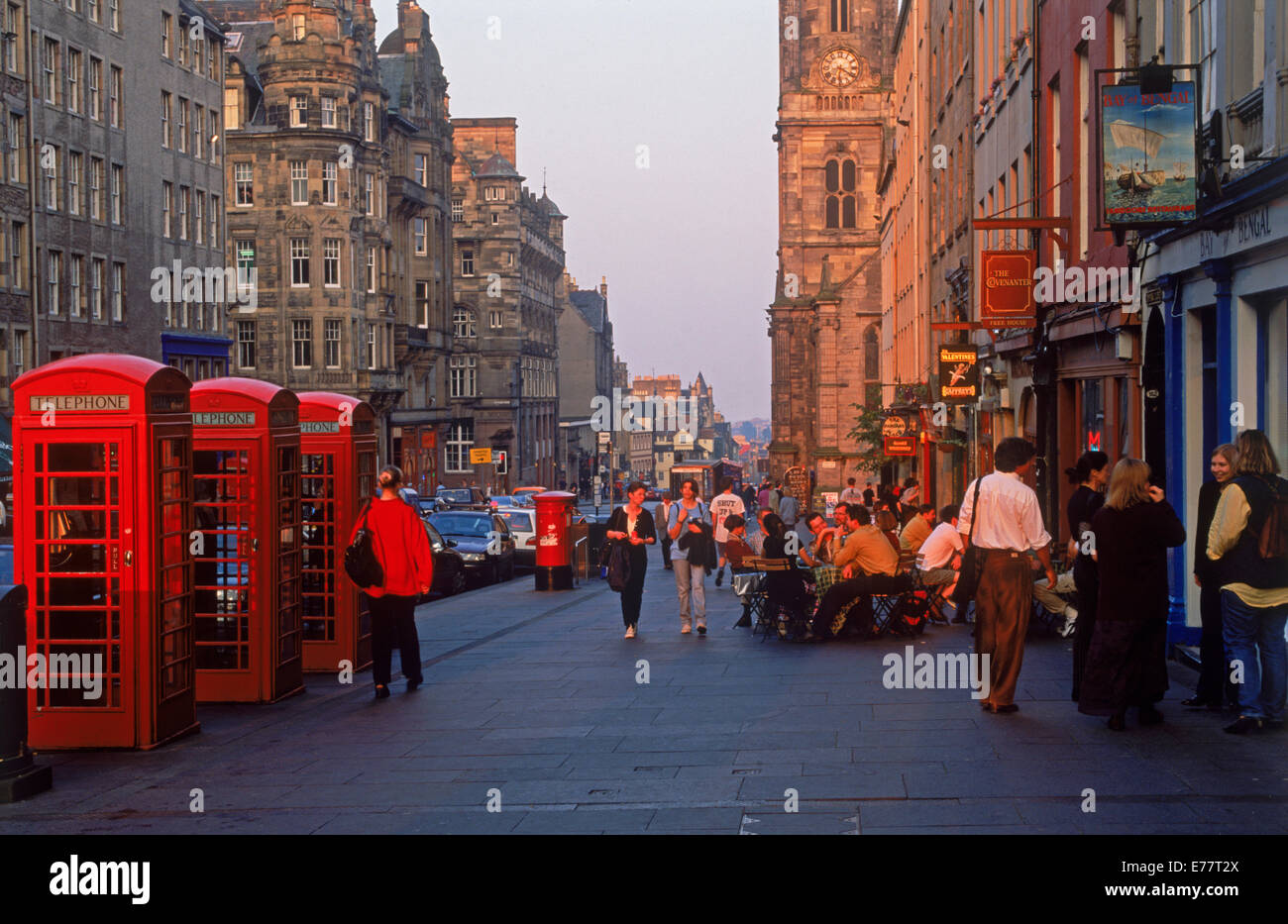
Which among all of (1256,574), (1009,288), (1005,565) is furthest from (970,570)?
(1009,288)

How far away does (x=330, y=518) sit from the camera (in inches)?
590

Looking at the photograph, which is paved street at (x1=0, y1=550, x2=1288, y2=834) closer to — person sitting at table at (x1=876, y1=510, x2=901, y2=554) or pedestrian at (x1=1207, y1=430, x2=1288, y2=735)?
pedestrian at (x1=1207, y1=430, x2=1288, y2=735)

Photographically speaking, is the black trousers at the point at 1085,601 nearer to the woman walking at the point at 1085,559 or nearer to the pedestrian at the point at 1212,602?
the woman walking at the point at 1085,559

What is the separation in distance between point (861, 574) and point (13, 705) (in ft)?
32.3

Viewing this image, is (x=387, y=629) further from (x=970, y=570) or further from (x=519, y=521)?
(x=519, y=521)

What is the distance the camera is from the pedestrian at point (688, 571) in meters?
18.8

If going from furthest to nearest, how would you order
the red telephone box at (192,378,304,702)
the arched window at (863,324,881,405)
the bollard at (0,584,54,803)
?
the arched window at (863,324,881,405) → the red telephone box at (192,378,304,702) → the bollard at (0,584,54,803)

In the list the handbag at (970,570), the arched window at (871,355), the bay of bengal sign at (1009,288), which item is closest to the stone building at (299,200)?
the arched window at (871,355)

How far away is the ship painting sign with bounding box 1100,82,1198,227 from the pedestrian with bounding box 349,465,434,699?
667cm

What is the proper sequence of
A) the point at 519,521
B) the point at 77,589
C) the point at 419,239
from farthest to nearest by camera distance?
the point at 419,239 → the point at 519,521 → the point at 77,589

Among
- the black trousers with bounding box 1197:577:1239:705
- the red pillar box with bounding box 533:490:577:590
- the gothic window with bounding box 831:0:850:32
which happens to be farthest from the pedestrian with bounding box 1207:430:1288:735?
the gothic window with bounding box 831:0:850:32

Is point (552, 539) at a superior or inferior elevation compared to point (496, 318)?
inferior

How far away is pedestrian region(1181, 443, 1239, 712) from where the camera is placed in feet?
34.3
